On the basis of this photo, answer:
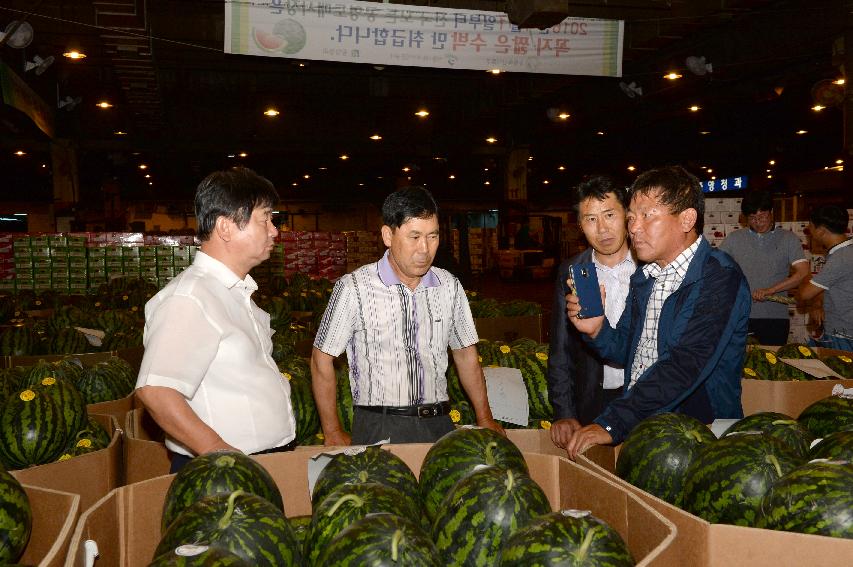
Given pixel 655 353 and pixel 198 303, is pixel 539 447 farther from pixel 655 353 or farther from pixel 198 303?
pixel 198 303

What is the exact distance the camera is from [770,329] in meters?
6.61

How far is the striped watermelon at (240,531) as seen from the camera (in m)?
1.29

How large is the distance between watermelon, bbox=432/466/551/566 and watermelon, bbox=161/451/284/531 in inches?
16.9

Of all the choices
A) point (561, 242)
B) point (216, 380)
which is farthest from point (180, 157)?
point (216, 380)

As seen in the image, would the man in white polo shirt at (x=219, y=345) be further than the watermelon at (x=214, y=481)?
Yes

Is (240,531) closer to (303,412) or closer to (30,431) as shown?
(30,431)

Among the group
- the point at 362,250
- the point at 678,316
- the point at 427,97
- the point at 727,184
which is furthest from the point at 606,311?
the point at 727,184

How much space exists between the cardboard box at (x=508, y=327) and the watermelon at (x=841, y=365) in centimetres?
243

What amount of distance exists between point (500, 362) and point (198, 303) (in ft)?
7.42

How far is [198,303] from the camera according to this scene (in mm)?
2068

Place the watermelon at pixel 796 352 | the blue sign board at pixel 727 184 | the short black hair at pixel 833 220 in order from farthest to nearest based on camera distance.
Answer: the blue sign board at pixel 727 184
the short black hair at pixel 833 220
the watermelon at pixel 796 352

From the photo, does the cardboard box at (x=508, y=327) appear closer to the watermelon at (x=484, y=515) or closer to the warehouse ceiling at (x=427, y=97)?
the warehouse ceiling at (x=427, y=97)

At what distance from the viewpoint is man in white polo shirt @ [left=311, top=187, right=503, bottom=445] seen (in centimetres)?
277

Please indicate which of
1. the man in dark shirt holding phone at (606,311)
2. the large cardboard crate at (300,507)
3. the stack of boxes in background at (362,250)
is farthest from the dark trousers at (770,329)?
the stack of boxes in background at (362,250)
